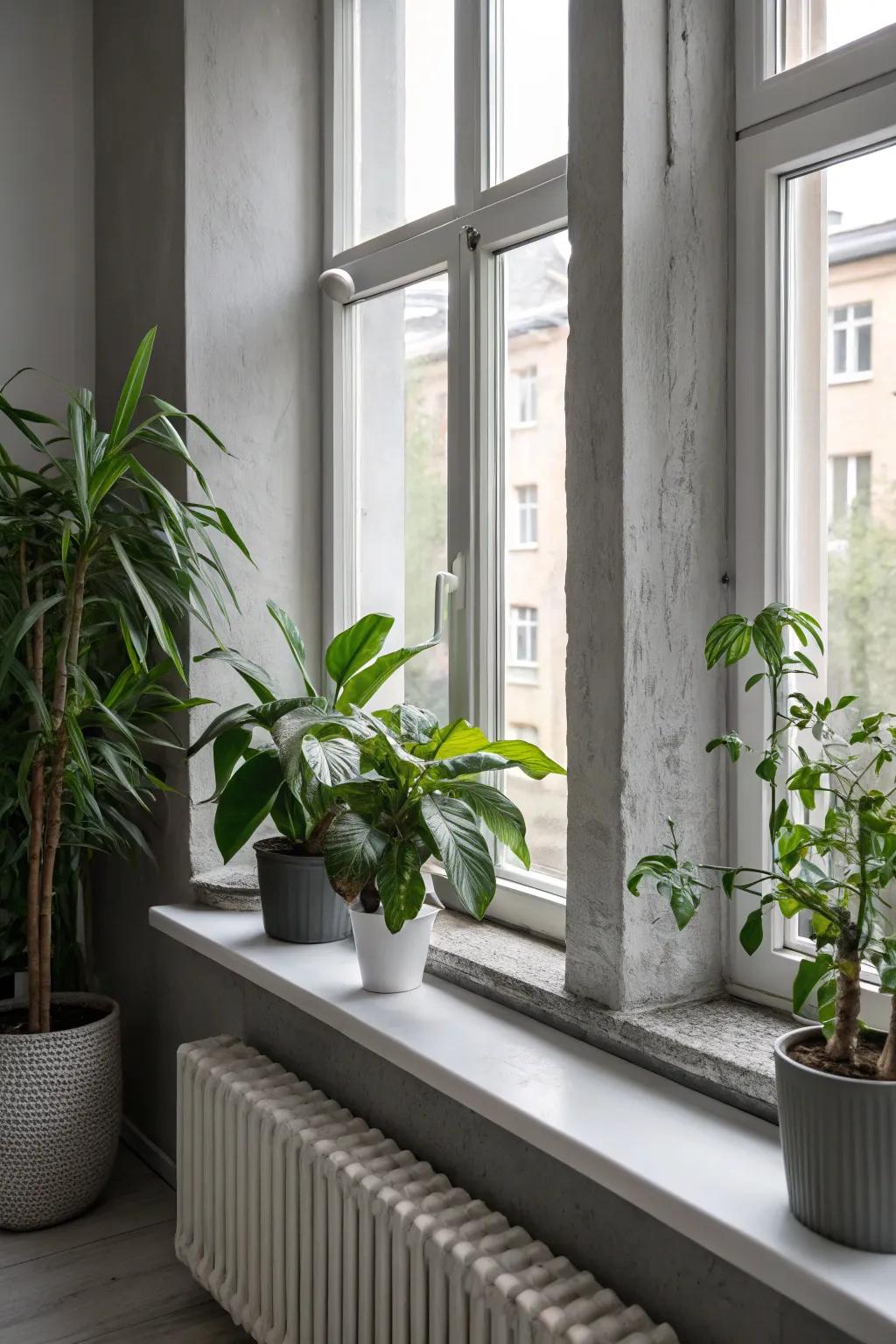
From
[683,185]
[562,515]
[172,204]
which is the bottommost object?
[562,515]

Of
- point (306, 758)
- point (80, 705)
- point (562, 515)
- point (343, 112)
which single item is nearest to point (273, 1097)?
point (306, 758)

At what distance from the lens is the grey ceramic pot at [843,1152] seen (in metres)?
1.00

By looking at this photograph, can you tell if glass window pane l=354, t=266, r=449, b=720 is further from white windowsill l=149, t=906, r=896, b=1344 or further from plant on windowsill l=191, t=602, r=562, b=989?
white windowsill l=149, t=906, r=896, b=1344

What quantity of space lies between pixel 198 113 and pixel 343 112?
32 centimetres

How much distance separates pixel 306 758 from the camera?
163 centimetres

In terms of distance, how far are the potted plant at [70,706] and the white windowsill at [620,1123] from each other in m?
0.54

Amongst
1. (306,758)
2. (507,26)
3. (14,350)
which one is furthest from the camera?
(14,350)

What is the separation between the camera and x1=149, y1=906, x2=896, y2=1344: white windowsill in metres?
1.02

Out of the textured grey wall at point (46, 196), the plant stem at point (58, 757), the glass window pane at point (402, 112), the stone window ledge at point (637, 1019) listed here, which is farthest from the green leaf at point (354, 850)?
the textured grey wall at point (46, 196)

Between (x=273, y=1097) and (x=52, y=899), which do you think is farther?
(x=52, y=899)

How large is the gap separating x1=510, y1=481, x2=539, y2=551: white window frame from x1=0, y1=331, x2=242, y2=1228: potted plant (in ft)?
1.64

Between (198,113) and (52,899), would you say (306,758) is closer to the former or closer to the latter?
(52,899)

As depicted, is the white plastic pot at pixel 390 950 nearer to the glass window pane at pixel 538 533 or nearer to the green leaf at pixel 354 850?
the green leaf at pixel 354 850

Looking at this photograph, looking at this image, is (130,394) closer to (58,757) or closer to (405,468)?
(405,468)
